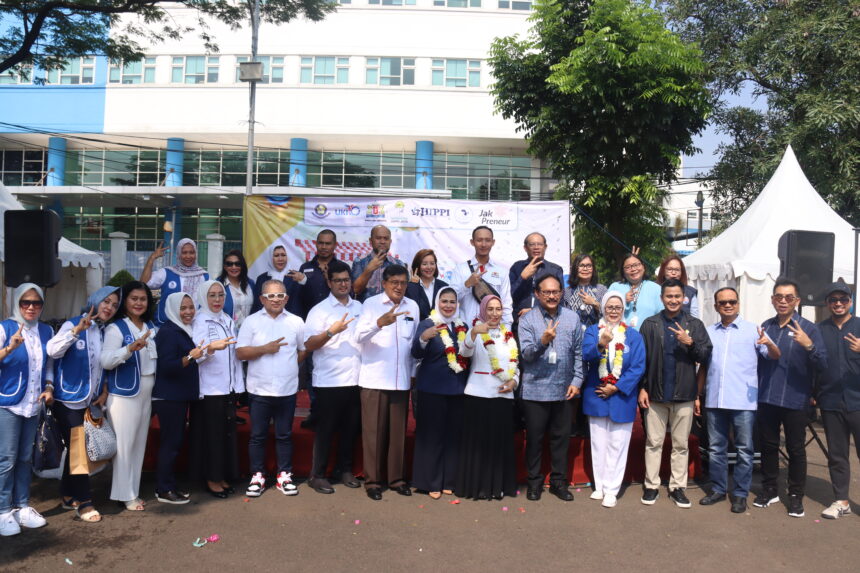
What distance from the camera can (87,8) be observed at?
369 inches

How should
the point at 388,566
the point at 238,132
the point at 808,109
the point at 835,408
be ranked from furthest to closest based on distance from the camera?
1. the point at 238,132
2. the point at 808,109
3. the point at 835,408
4. the point at 388,566

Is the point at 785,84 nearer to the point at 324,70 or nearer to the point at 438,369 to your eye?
the point at 438,369

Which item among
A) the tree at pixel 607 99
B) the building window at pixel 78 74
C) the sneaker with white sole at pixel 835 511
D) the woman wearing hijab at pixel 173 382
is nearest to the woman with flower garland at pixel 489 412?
the woman wearing hijab at pixel 173 382

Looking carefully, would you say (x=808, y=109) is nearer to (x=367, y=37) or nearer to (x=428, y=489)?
(x=428, y=489)

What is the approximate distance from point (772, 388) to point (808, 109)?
946cm

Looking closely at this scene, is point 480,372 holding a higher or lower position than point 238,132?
lower

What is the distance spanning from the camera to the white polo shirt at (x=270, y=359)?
17.8 feet

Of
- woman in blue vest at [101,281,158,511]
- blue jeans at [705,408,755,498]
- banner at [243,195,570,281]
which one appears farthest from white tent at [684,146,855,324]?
woman in blue vest at [101,281,158,511]

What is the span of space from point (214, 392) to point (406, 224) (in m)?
3.88

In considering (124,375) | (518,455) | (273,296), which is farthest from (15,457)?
(518,455)

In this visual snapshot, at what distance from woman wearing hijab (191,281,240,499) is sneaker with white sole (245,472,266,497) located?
0.72 feet

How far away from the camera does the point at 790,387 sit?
211 inches

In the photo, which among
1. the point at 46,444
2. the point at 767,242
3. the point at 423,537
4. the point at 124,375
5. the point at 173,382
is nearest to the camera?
the point at 46,444

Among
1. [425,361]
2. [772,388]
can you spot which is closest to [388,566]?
[425,361]
